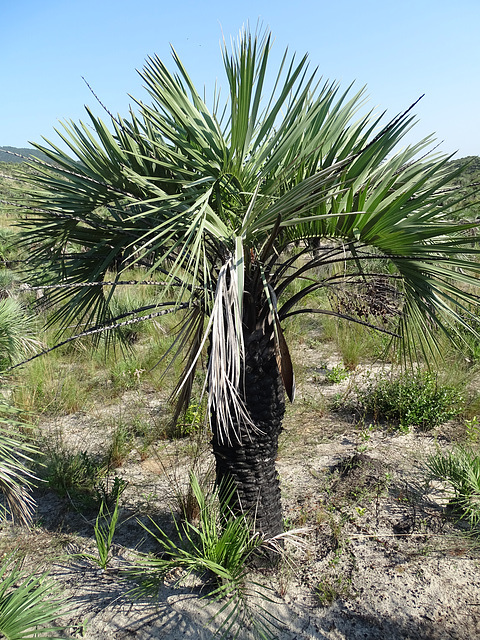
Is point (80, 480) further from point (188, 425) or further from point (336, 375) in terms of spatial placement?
point (336, 375)

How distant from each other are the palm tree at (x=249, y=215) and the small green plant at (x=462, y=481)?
3.45 ft

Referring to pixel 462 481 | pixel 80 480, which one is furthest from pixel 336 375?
pixel 80 480

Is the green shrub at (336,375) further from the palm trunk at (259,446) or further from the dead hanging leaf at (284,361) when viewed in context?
the dead hanging leaf at (284,361)

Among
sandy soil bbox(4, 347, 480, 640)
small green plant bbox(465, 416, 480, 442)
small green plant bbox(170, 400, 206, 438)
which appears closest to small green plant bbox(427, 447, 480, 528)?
sandy soil bbox(4, 347, 480, 640)

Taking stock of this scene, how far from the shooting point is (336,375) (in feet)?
17.2

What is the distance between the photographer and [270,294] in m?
2.25

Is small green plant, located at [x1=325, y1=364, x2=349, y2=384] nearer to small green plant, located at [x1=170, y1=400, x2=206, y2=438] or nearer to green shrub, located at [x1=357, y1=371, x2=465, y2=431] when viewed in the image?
green shrub, located at [x1=357, y1=371, x2=465, y2=431]

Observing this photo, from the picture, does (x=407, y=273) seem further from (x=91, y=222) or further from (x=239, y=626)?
(x=239, y=626)

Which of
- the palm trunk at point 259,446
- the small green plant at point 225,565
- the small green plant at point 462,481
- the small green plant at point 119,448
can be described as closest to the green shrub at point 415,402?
the small green plant at point 462,481

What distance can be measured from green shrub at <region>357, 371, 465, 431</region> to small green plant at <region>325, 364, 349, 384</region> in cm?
52

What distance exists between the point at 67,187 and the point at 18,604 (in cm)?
204

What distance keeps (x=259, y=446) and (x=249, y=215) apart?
4.45 feet

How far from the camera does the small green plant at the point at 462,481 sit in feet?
9.94

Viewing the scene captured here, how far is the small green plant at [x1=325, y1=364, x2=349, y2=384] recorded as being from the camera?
205 inches
